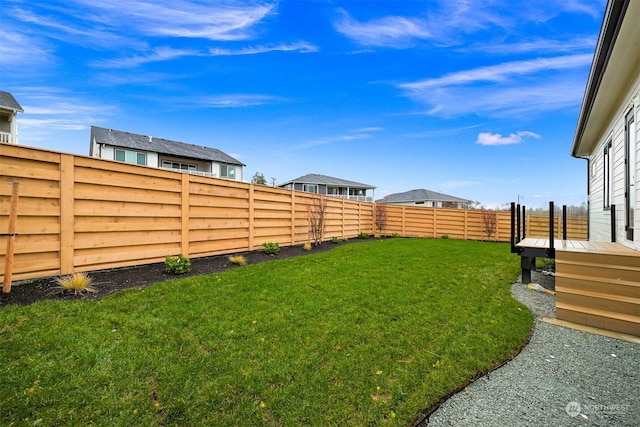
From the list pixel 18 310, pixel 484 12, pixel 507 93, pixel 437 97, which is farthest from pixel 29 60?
pixel 507 93

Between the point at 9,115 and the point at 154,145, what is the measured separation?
7.35 meters

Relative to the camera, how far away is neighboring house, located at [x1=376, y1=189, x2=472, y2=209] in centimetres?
3495

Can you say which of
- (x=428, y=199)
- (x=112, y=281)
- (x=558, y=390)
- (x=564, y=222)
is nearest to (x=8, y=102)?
(x=112, y=281)

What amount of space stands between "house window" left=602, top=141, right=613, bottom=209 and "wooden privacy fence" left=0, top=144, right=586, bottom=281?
316 inches

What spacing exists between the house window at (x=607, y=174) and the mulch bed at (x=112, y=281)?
8179 mm

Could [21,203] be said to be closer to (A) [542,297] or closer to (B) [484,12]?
(A) [542,297]

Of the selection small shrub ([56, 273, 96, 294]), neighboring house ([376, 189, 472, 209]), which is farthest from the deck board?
neighboring house ([376, 189, 472, 209])

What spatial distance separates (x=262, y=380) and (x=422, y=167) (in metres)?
20.2

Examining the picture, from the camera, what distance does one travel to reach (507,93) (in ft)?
34.6

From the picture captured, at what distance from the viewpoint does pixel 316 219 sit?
31.9ft

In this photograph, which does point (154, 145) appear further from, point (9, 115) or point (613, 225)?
point (613, 225)

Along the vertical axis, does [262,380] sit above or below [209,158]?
below

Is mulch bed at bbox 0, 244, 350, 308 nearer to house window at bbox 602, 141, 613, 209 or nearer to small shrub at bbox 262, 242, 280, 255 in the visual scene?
small shrub at bbox 262, 242, 280, 255

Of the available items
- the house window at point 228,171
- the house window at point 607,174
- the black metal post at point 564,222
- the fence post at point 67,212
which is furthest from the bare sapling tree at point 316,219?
the house window at point 228,171
